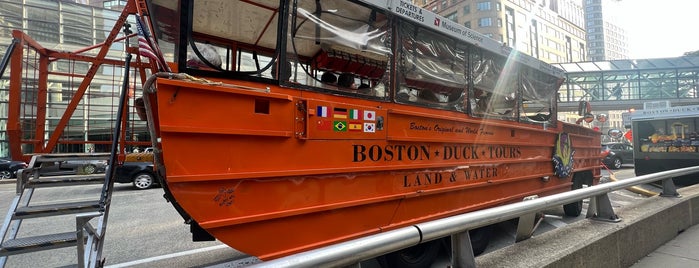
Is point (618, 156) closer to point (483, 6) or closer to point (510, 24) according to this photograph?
point (483, 6)

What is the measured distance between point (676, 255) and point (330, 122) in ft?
12.5

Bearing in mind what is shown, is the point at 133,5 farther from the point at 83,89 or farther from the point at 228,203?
the point at 228,203

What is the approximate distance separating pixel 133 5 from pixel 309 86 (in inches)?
67.1

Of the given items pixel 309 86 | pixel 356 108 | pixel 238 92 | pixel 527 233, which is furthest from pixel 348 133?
pixel 527 233

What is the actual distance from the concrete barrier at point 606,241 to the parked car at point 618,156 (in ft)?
59.7

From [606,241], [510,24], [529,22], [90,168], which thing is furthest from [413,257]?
[529,22]

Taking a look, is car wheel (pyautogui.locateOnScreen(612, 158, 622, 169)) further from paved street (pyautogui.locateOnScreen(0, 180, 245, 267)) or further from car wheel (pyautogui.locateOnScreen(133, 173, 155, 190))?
car wheel (pyautogui.locateOnScreen(133, 173, 155, 190))

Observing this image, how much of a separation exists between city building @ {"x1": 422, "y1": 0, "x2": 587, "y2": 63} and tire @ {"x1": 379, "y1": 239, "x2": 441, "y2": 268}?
47.0 m

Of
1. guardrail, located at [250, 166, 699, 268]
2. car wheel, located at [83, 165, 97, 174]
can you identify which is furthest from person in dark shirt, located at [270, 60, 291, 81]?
car wheel, located at [83, 165, 97, 174]

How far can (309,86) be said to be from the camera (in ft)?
9.36

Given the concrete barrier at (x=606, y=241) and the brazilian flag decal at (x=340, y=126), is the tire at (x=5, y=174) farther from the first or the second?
the concrete barrier at (x=606, y=241)

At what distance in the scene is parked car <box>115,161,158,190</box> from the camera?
1138 centimetres

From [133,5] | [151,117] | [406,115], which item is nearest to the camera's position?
[151,117]

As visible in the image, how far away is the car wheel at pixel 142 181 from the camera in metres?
11.6
